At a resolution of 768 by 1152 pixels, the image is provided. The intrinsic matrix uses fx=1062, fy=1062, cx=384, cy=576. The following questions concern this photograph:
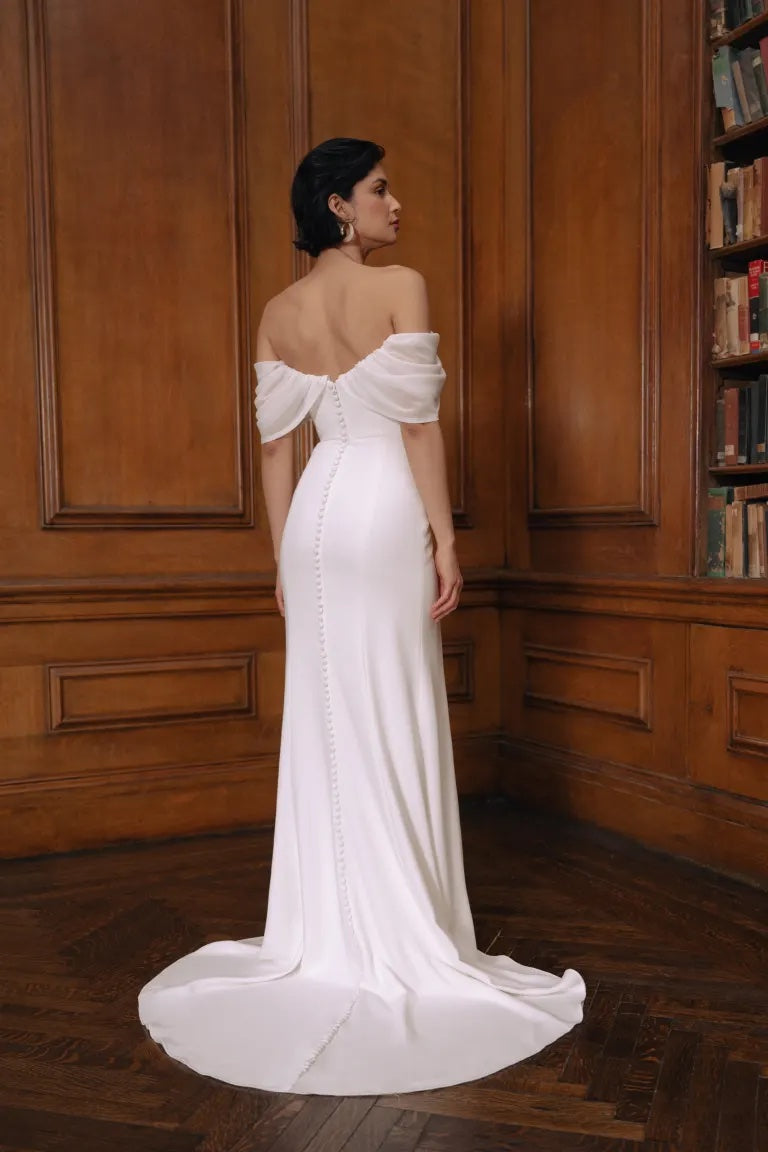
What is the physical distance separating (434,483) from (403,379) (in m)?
0.24

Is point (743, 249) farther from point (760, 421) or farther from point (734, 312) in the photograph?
point (760, 421)

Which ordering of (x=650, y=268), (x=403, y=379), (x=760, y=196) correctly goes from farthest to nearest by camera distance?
1. (x=650, y=268)
2. (x=760, y=196)
3. (x=403, y=379)

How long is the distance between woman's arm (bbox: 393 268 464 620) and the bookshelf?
117 cm

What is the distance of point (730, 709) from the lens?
324 cm

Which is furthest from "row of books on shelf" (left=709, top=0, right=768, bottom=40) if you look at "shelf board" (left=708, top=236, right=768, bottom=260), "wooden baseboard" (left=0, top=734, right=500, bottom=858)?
"wooden baseboard" (left=0, top=734, right=500, bottom=858)

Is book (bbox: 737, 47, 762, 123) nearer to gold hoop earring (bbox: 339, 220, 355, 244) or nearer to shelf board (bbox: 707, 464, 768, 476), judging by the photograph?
shelf board (bbox: 707, 464, 768, 476)

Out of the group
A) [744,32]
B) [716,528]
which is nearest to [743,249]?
[744,32]

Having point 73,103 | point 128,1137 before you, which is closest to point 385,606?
point 128,1137

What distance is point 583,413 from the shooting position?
3.84 meters

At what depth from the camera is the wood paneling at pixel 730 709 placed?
3141mm

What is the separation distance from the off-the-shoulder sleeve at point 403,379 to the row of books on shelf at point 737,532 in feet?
4.27

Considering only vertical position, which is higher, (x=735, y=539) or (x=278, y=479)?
(x=278, y=479)

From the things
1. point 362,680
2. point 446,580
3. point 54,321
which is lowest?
point 362,680

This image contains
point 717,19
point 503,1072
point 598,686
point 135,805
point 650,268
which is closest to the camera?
point 503,1072
